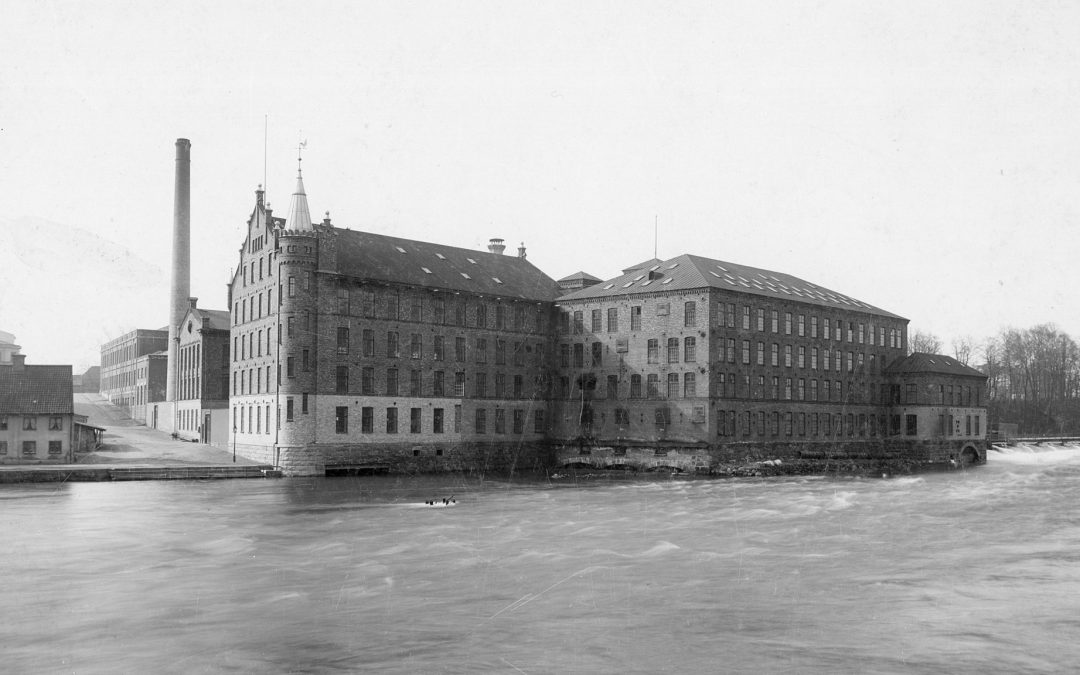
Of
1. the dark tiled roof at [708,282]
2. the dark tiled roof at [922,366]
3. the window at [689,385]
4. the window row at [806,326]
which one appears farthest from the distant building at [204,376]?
the dark tiled roof at [922,366]

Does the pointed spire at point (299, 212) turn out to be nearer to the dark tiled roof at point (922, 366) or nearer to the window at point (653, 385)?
the window at point (653, 385)

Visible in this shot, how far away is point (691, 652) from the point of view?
2053 centimetres

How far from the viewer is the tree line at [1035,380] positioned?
437ft

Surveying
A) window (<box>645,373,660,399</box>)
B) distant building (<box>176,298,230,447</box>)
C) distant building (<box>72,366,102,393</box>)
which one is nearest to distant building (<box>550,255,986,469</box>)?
window (<box>645,373,660,399</box>)

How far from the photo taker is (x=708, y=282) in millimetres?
73312

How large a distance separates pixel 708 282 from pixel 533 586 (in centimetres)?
4867

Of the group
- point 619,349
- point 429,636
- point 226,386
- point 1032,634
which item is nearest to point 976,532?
point 1032,634

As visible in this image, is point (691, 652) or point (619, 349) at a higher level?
point (619, 349)

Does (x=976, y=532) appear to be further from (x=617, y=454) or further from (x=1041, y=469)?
(x=1041, y=469)

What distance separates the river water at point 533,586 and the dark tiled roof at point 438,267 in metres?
25.2

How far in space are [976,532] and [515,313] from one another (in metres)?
45.9

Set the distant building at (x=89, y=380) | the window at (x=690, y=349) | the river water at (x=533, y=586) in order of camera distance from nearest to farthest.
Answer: the river water at (x=533, y=586), the window at (x=690, y=349), the distant building at (x=89, y=380)

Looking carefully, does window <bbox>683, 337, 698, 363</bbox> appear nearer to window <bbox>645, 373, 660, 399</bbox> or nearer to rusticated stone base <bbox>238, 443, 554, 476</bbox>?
window <bbox>645, 373, 660, 399</bbox>

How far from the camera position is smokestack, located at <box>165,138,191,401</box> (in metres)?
88.9
